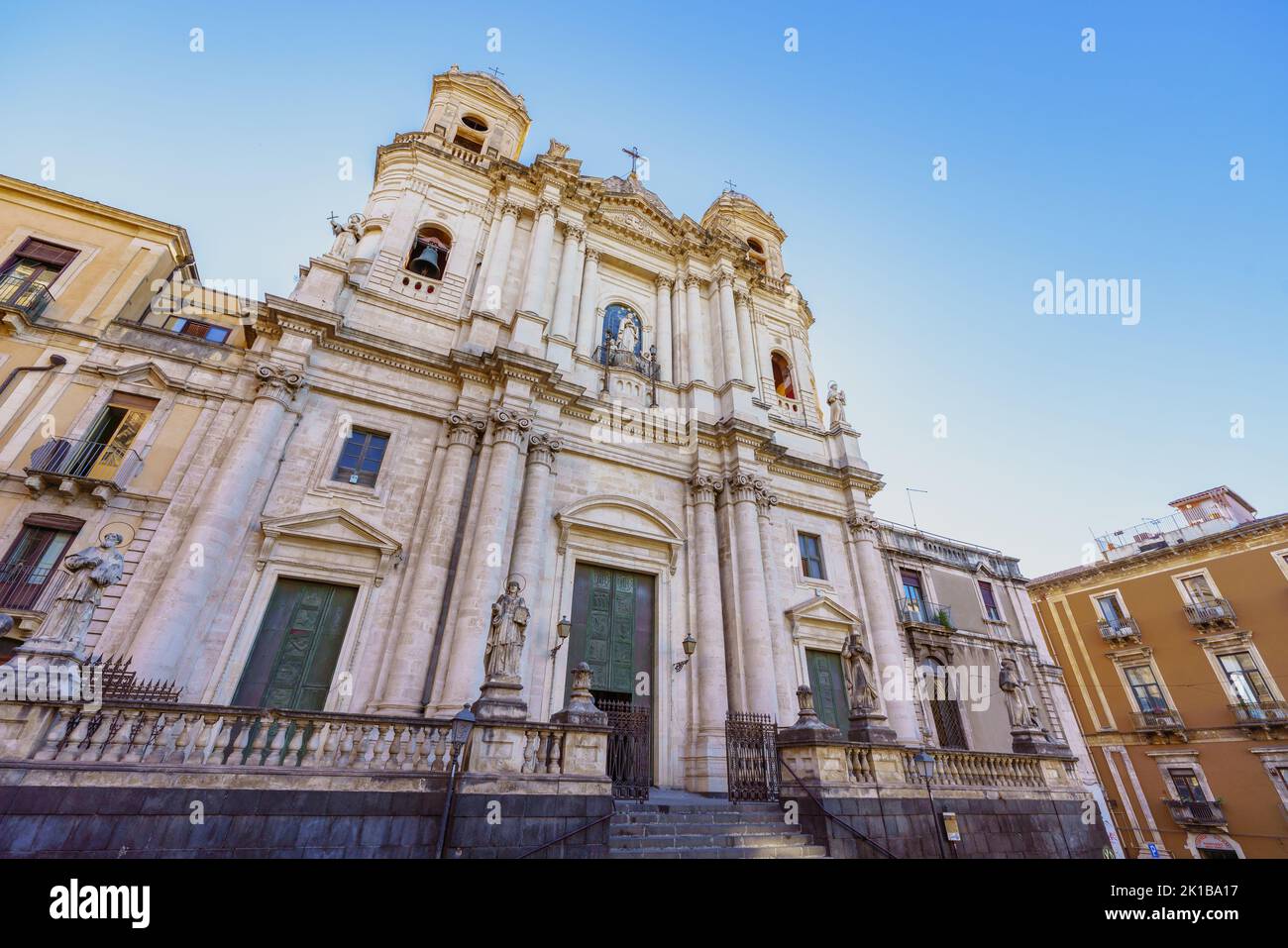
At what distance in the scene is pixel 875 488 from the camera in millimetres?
18562

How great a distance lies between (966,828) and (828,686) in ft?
17.9

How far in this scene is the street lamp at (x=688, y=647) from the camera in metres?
12.8

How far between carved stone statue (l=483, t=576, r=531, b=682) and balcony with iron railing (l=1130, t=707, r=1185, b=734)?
27764 millimetres

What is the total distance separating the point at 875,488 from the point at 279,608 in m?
17.1

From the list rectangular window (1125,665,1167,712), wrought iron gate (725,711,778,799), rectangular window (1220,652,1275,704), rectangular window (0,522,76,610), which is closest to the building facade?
rectangular window (0,522,76,610)

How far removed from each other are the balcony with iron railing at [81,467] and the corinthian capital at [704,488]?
12710 mm

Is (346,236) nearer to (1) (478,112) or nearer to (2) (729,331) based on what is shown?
(1) (478,112)

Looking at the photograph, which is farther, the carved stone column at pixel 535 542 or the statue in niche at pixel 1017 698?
the statue in niche at pixel 1017 698

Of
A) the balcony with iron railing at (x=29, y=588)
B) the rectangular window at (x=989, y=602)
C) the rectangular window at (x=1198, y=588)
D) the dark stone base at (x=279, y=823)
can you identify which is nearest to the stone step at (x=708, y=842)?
the dark stone base at (x=279, y=823)

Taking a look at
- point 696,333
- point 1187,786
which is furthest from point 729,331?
point 1187,786

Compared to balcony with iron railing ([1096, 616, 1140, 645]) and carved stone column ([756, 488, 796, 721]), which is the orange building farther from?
carved stone column ([756, 488, 796, 721])

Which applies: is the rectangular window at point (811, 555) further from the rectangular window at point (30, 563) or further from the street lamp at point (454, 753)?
the rectangular window at point (30, 563)

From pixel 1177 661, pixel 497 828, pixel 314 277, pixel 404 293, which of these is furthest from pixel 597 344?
pixel 1177 661

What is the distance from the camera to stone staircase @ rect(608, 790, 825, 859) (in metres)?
7.79
